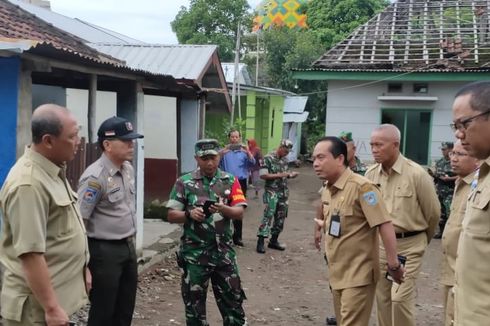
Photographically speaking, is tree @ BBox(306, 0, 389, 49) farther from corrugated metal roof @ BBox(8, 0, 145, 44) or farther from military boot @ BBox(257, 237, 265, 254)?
military boot @ BBox(257, 237, 265, 254)

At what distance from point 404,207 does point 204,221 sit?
5.57 ft

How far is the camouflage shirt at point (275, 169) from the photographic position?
8805 millimetres

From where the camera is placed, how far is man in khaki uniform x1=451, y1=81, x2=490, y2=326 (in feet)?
7.52

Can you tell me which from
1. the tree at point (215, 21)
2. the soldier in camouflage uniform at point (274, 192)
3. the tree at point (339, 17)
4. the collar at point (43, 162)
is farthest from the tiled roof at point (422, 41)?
the tree at point (215, 21)

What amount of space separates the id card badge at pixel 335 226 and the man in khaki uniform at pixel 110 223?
1.48 m

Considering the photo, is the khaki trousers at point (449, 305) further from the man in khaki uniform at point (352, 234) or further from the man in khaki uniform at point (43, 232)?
the man in khaki uniform at point (43, 232)

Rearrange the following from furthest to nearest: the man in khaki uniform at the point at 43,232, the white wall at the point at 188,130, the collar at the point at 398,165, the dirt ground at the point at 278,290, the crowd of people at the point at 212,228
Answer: the white wall at the point at 188,130 < the dirt ground at the point at 278,290 < the collar at the point at 398,165 < the man in khaki uniform at the point at 43,232 < the crowd of people at the point at 212,228

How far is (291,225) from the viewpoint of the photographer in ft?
37.7

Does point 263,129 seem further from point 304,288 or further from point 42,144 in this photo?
point 42,144

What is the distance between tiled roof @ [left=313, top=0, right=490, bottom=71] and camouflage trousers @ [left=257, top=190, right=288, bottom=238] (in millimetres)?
5922

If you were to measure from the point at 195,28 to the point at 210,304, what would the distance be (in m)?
30.0

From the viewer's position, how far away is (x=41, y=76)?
725 cm

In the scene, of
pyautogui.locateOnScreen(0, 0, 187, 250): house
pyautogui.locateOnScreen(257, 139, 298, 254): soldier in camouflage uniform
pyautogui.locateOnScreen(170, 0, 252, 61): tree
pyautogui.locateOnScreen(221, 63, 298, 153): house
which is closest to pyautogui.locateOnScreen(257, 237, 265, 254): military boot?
pyautogui.locateOnScreen(257, 139, 298, 254): soldier in camouflage uniform

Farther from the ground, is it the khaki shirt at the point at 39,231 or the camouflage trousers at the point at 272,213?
the khaki shirt at the point at 39,231
